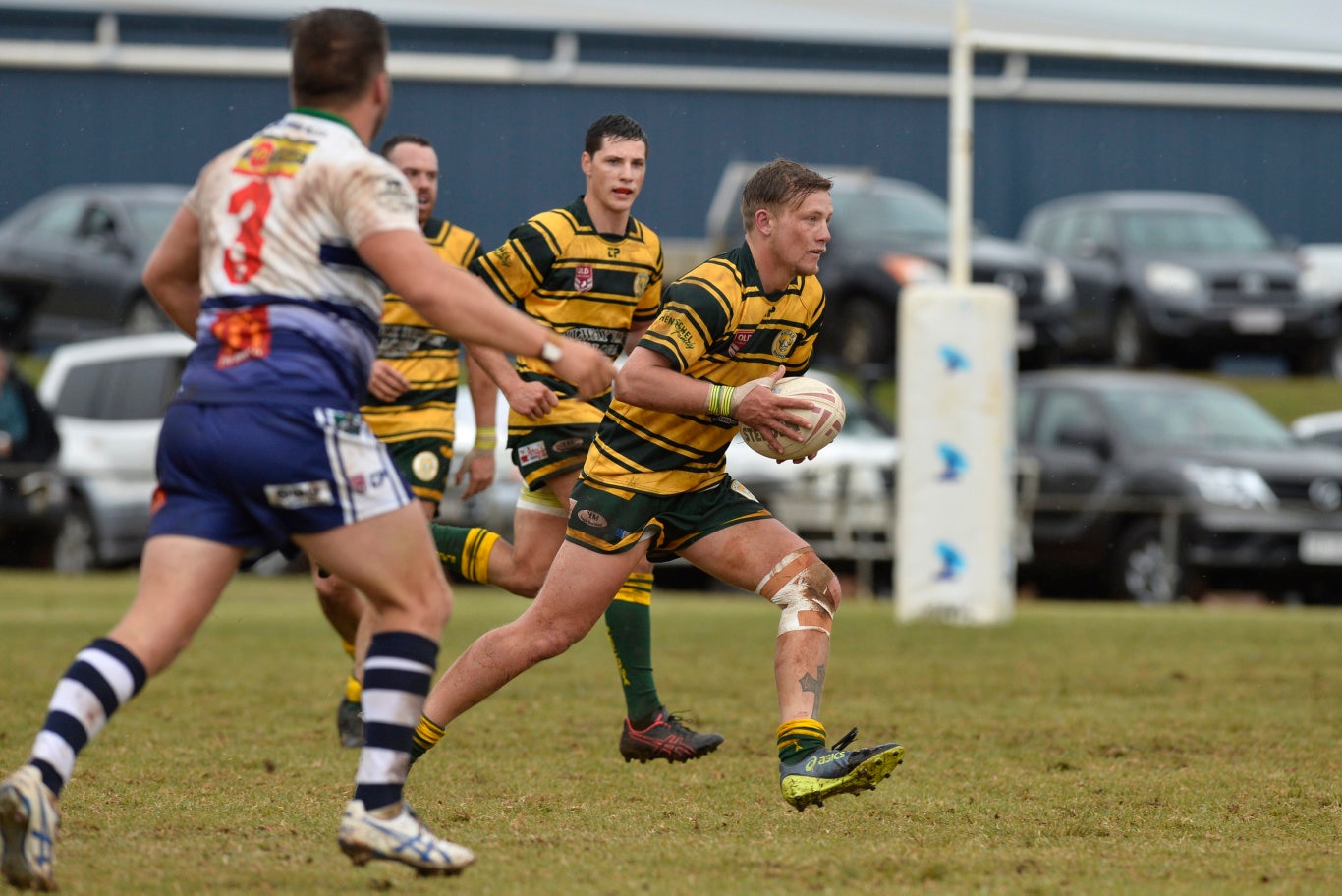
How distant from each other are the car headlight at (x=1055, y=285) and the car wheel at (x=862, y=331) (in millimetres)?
1776

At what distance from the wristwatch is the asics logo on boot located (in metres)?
1.75

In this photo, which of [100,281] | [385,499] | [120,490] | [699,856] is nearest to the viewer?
[385,499]

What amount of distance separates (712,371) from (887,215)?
1478 centimetres

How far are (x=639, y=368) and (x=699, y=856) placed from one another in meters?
1.48

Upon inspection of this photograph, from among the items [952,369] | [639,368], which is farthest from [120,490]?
[639,368]

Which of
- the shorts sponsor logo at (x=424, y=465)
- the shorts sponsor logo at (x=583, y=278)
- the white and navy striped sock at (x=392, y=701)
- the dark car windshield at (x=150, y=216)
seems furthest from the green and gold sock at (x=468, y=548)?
the dark car windshield at (x=150, y=216)

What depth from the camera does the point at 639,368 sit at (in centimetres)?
592

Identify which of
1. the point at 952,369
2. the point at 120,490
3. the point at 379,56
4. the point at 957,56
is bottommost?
the point at 120,490

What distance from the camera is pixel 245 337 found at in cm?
476

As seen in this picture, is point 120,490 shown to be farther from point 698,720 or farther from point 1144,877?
point 1144,877

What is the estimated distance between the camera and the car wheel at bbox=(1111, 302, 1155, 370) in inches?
837

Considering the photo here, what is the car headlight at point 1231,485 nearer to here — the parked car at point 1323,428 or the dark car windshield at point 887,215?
the parked car at point 1323,428

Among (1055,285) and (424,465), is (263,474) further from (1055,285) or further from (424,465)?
(1055,285)

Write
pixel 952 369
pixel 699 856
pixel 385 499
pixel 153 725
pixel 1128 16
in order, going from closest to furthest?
pixel 385 499 < pixel 699 856 < pixel 153 725 < pixel 952 369 < pixel 1128 16
